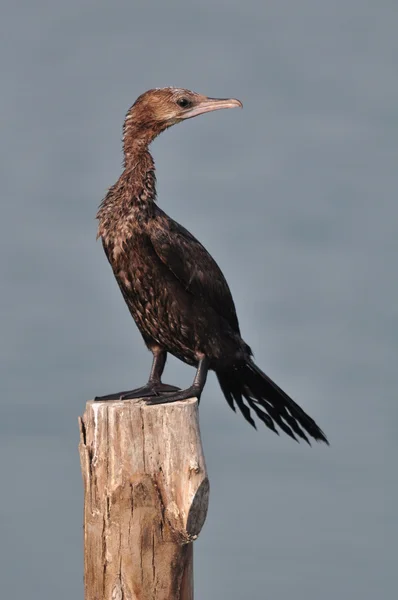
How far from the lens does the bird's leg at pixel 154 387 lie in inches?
336

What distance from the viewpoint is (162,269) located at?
→ 862 cm

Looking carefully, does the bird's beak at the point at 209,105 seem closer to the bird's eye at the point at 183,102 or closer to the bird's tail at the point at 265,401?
the bird's eye at the point at 183,102

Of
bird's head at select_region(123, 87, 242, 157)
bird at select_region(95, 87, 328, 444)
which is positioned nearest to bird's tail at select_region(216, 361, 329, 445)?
bird at select_region(95, 87, 328, 444)

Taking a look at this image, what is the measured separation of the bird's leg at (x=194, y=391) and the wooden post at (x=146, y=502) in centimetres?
47

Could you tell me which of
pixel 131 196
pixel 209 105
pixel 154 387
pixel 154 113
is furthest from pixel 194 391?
pixel 209 105

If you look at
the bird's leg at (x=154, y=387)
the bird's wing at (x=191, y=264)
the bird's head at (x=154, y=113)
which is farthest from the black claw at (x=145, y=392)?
the bird's head at (x=154, y=113)

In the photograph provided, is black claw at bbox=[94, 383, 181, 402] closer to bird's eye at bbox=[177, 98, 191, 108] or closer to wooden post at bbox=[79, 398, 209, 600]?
wooden post at bbox=[79, 398, 209, 600]

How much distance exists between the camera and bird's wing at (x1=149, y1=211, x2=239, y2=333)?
8523mm

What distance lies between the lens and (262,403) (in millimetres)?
9625

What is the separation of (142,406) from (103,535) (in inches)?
36.4

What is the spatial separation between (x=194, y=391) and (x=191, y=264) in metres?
1.00

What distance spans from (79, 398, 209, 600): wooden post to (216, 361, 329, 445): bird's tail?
192cm

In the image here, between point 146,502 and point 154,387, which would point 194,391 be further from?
point 146,502

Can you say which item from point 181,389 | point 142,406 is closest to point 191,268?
point 181,389
